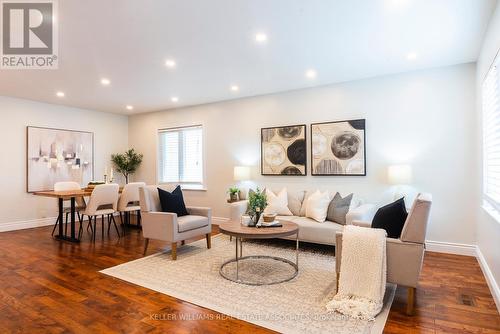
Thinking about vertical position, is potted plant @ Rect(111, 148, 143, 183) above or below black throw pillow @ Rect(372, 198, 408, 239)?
above

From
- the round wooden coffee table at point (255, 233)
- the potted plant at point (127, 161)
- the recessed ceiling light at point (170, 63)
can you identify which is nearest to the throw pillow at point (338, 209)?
the round wooden coffee table at point (255, 233)

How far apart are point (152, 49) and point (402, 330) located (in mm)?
3682

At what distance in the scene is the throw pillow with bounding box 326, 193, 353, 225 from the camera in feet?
13.3

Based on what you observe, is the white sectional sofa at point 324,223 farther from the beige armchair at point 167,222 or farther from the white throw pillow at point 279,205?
the beige armchair at point 167,222

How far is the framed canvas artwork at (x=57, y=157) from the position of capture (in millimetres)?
5828

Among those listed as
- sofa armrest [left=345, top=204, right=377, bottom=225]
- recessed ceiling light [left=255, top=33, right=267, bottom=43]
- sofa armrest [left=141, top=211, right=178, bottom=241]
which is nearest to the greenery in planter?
sofa armrest [left=141, top=211, right=178, bottom=241]

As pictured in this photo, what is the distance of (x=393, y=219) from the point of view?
8.84 ft

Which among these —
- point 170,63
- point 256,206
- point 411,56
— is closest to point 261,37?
point 170,63

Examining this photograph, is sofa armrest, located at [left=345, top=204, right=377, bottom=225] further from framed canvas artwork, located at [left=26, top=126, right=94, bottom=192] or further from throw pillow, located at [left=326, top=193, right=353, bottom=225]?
framed canvas artwork, located at [left=26, top=126, right=94, bottom=192]

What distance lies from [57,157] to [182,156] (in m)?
2.58

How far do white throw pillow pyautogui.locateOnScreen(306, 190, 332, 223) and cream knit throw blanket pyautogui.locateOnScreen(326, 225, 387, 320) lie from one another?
1602mm

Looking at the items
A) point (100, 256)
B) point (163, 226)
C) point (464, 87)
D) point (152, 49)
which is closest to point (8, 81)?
point (152, 49)

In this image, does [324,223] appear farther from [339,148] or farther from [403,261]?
[403,261]

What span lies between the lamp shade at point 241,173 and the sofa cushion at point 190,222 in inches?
54.1
